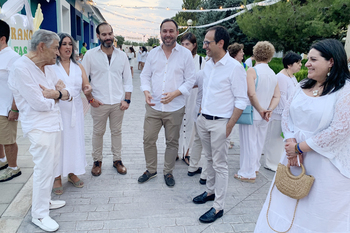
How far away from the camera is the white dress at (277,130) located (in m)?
4.14

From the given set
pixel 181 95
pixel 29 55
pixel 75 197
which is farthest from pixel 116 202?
pixel 29 55

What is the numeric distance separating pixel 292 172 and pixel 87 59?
116 inches

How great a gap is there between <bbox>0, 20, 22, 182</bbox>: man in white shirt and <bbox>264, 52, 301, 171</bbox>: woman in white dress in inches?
150

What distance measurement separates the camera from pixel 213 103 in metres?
2.85

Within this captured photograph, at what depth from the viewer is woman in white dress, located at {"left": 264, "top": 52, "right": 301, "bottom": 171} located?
161 inches

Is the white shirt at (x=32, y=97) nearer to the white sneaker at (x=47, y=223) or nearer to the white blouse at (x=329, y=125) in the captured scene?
the white sneaker at (x=47, y=223)

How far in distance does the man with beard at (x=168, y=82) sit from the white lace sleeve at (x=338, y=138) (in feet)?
6.07

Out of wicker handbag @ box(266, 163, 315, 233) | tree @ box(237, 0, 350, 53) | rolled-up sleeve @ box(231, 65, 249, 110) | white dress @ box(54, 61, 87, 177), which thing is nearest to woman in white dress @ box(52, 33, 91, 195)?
white dress @ box(54, 61, 87, 177)

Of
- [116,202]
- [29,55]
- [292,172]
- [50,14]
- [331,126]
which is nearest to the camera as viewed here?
[331,126]

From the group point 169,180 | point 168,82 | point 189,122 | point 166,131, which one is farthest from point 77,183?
point 189,122

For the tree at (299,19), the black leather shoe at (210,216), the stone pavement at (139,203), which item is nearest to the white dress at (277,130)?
the stone pavement at (139,203)

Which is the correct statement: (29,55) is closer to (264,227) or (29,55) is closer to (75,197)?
(75,197)

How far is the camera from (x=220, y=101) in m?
2.82

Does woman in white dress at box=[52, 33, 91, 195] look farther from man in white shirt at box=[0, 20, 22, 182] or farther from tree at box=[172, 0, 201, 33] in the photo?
tree at box=[172, 0, 201, 33]
